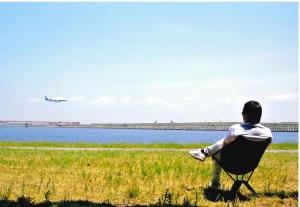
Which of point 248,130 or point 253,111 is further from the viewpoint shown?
point 253,111

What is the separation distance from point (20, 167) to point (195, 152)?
16.7 ft

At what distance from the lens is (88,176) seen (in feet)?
24.3

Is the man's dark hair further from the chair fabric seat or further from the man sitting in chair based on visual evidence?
the chair fabric seat

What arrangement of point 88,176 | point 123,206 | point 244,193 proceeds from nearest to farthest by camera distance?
point 123,206
point 244,193
point 88,176

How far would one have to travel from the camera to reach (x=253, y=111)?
223 inches

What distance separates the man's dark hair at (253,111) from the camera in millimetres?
5641

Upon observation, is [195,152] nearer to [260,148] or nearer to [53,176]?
[260,148]

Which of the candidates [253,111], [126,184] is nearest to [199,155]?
[253,111]

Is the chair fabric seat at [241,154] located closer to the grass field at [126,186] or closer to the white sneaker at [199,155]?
the white sneaker at [199,155]

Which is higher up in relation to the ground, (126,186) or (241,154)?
(241,154)

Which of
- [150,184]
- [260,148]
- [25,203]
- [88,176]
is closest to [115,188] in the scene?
[150,184]

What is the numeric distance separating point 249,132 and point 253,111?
14.4 inches

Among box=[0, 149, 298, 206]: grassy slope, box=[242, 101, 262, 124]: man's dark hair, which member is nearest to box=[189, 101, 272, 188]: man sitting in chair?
box=[242, 101, 262, 124]: man's dark hair

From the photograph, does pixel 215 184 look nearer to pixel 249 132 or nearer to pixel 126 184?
pixel 249 132
